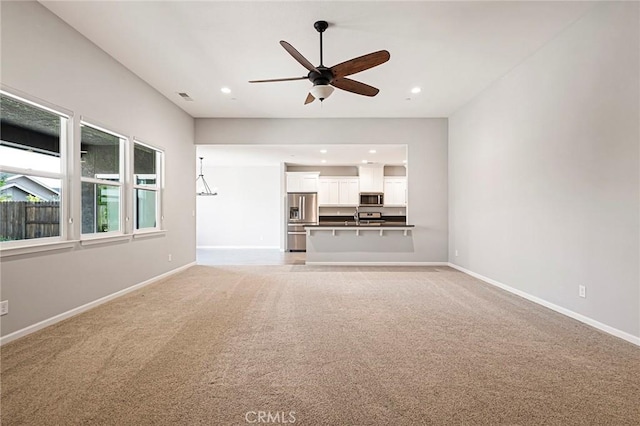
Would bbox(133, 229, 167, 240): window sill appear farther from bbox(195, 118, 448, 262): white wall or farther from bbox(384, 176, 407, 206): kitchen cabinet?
bbox(384, 176, 407, 206): kitchen cabinet

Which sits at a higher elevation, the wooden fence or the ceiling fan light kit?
the ceiling fan light kit

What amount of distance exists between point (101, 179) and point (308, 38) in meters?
2.92

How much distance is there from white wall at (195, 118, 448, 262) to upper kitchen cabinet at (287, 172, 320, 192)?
3.24m

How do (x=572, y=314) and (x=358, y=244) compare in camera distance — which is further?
(x=358, y=244)

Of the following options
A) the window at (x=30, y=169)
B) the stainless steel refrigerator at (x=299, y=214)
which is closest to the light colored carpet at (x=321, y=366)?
the window at (x=30, y=169)

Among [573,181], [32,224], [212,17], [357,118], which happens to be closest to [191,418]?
[32,224]

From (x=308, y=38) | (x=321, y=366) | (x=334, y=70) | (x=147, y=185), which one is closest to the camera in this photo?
(x=321, y=366)

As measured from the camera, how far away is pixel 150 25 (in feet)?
10.6

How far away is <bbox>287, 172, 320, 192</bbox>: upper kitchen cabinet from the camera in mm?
9719

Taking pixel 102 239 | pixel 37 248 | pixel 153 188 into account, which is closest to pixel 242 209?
pixel 153 188

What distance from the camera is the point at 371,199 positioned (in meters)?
9.73

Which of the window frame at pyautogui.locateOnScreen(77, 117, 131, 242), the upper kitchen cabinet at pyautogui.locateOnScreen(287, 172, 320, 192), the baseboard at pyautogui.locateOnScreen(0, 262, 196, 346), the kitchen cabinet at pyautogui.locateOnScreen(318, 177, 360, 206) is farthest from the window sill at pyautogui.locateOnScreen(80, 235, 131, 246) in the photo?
the kitchen cabinet at pyautogui.locateOnScreen(318, 177, 360, 206)

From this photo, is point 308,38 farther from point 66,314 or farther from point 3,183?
point 66,314

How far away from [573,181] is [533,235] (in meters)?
0.85
